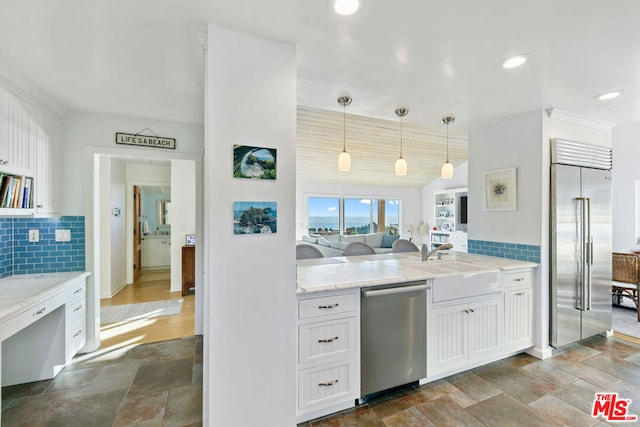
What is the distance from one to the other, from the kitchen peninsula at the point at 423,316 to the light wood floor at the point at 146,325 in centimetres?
189

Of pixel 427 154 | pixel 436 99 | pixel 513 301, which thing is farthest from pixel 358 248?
pixel 427 154

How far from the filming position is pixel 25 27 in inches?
61.4

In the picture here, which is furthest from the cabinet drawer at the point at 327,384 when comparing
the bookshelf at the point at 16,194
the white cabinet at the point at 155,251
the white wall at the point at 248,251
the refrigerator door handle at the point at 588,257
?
the white cabinet at the point at 155,251

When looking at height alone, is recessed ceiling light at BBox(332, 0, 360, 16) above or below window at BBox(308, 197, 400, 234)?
above

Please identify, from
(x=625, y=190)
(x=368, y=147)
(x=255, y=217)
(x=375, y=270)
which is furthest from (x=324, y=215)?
(x=255, y=217)

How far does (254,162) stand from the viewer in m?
1.64

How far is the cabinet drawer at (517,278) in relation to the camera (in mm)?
2624

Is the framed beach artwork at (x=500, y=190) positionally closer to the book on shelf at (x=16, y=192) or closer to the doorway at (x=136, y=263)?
the doorway at (x=136, y=263)

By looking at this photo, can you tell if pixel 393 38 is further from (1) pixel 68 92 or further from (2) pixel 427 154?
(2) pixel 427 154

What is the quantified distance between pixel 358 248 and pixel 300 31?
107 inches

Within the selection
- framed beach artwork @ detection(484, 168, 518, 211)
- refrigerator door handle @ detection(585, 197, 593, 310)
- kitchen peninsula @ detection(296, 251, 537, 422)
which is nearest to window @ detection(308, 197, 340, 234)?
kitchen peninsula @ detection(296, 251, 537, 422)

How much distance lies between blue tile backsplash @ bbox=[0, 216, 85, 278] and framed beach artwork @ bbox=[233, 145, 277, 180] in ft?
7.35

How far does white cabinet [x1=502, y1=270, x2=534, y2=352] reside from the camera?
2627mm

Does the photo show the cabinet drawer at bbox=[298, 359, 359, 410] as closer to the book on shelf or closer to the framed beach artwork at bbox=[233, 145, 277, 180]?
the framed beach artwork at bbox=[233, 145, 277, 180]
